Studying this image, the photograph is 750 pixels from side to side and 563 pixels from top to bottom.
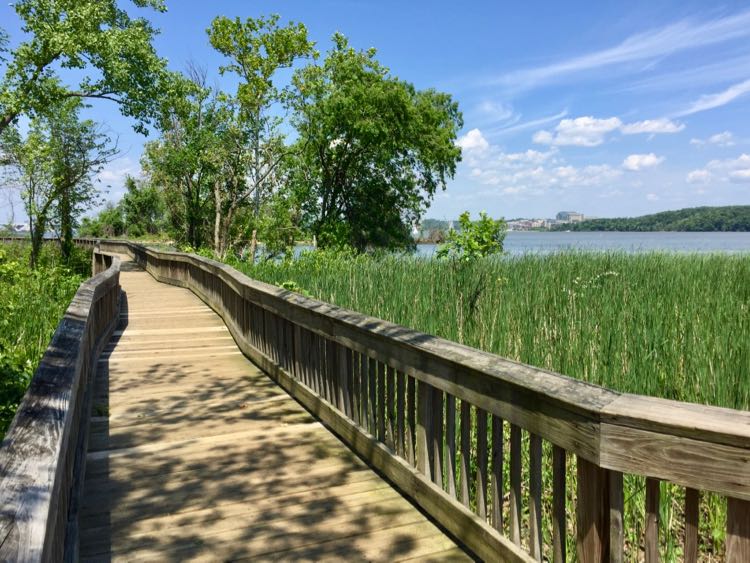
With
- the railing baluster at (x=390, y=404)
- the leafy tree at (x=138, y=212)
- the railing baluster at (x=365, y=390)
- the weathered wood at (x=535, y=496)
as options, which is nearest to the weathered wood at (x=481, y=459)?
the weathered wood at (x=535, y=496)

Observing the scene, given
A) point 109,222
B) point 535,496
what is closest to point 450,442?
point 535,496

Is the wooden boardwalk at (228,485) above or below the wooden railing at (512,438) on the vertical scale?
below

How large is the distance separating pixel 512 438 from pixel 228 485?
181 cm

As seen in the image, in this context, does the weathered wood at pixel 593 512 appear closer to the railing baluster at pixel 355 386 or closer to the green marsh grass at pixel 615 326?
the green marsh grass at pixel 615 326

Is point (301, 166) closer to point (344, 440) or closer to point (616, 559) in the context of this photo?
point (344, 440)

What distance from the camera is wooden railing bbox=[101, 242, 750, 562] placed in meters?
1.76

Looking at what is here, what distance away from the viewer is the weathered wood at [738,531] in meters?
1.68

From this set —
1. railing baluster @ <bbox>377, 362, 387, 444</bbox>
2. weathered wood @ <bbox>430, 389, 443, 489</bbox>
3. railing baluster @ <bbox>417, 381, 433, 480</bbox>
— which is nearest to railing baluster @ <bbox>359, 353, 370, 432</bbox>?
railing baluster @ <bbox>377, 362, 387, 444</bbox>

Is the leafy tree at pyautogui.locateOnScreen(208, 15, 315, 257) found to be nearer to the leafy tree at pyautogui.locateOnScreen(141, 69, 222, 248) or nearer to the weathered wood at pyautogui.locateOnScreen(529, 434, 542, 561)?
the leafy tree at pyautogui.locateOnScreen(141, 69, 222, 248)

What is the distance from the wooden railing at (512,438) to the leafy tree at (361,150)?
24007mm

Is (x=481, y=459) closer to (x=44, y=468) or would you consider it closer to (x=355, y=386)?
(x=355, y=386)

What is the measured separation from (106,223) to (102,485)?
71.5m

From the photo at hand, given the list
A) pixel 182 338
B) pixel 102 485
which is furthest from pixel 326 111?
pixel 102 485

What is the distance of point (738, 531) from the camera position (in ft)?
5.56
